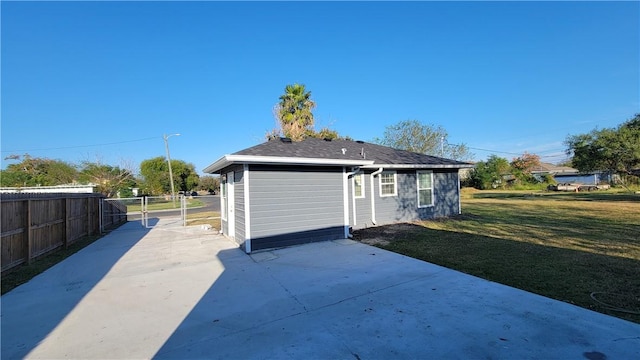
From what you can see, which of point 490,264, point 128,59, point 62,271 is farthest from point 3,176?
point 490,264

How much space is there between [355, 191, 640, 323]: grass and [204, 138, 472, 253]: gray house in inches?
36.6

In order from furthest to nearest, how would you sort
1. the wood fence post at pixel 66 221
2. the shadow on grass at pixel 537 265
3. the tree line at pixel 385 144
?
the tree line at pixel 385 144 → the wood fence post at pixel 66 221 → the shadow on grass at pixel 537 265

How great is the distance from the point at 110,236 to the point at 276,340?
1054 centimetres

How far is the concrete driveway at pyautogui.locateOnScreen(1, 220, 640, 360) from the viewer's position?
107 inches

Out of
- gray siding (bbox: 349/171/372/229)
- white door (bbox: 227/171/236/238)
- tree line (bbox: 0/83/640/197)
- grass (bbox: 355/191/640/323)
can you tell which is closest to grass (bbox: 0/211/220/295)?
white door (bbox: 227/171/236/238)

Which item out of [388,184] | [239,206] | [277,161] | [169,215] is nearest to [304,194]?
[277,161]

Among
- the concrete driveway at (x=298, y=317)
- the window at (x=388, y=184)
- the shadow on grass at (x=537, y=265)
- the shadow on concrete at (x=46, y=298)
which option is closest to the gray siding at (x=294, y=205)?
the shadow on grass at (x=537, y=265)

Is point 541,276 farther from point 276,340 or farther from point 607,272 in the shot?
point 276,340

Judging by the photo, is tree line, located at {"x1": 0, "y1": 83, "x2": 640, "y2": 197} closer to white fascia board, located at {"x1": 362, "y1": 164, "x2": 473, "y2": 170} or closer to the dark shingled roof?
the dark shingled roof

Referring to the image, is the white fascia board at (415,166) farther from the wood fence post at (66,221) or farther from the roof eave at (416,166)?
the wood fence post at (66,221)

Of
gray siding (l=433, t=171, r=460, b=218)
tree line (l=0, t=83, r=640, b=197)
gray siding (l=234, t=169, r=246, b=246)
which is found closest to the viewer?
gray siding (l=234, t=169, r=246, b=246)

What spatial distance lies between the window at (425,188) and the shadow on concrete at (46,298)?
403 inches

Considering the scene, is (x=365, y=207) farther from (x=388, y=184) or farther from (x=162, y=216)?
(x=162, y=216)

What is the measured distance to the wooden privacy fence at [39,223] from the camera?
18.1ft
